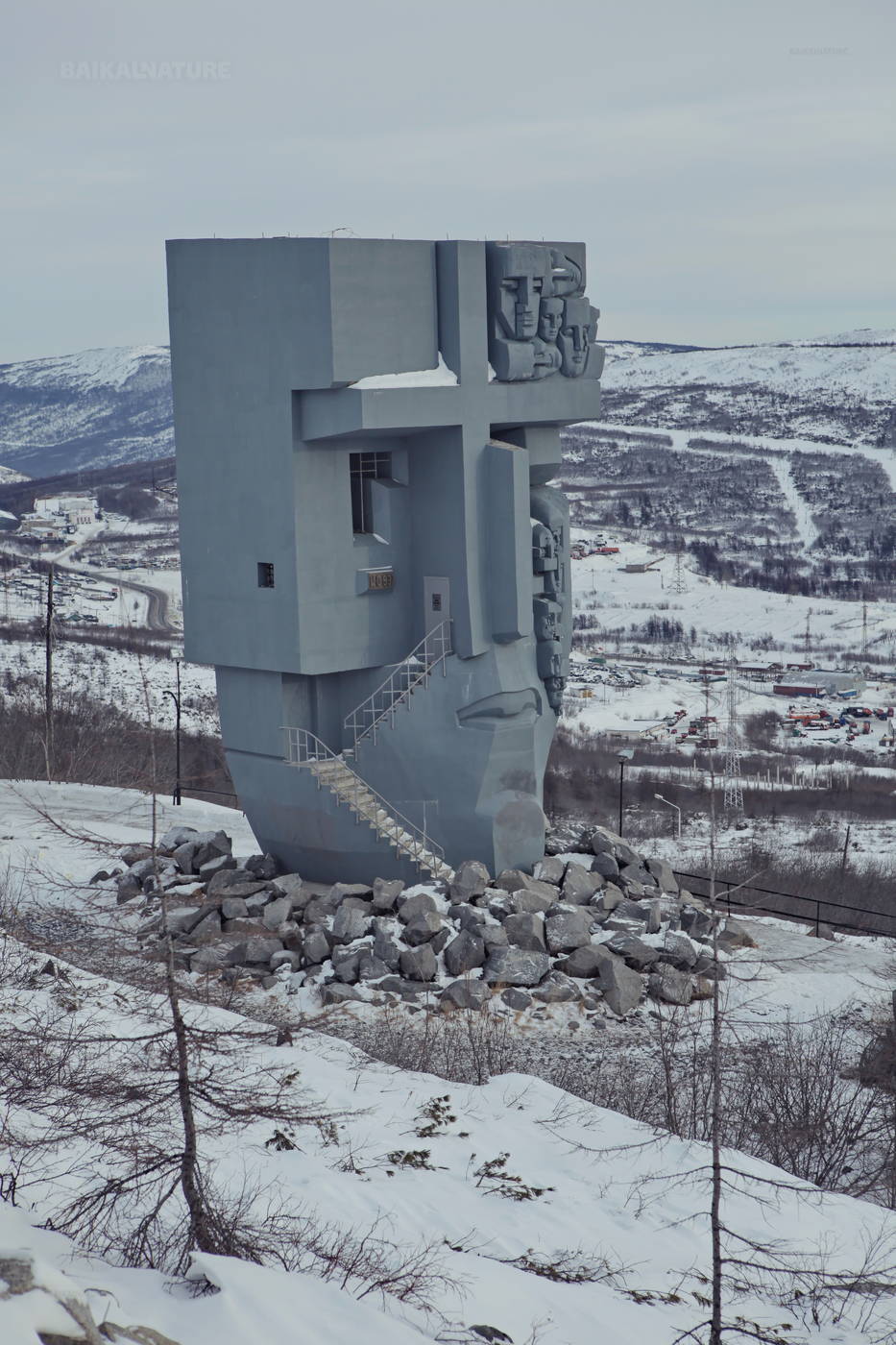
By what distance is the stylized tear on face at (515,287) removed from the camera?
25062 mm

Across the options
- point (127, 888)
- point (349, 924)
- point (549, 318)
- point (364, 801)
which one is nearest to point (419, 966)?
point (349, 924)

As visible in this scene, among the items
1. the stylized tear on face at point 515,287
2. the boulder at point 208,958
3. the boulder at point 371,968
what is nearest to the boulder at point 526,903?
the boulder at point 371,968

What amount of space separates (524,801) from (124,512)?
389 feet

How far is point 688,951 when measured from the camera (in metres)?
24.1

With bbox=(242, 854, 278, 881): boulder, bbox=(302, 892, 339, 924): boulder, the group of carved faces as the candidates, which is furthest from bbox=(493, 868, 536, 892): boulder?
the group of carved faces

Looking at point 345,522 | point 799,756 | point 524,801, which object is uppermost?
point 345,522

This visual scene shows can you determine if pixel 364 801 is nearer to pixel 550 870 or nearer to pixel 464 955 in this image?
pixel 550 870

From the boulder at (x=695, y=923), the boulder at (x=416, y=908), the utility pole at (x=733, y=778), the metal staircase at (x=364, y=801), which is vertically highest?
the metal staircase at (x=364, y=801)

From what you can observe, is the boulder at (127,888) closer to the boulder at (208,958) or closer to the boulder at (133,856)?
the boulder at (133,856)

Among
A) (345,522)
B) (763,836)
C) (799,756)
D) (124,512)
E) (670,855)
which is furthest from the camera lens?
(124,512)

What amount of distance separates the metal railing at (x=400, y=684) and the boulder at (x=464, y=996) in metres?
5.08

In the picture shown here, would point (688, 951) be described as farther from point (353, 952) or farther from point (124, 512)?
point (124, 512)

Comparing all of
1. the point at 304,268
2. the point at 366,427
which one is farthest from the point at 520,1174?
the point at 304,268

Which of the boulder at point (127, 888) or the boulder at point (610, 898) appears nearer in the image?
the boulder at point (610, 898)
